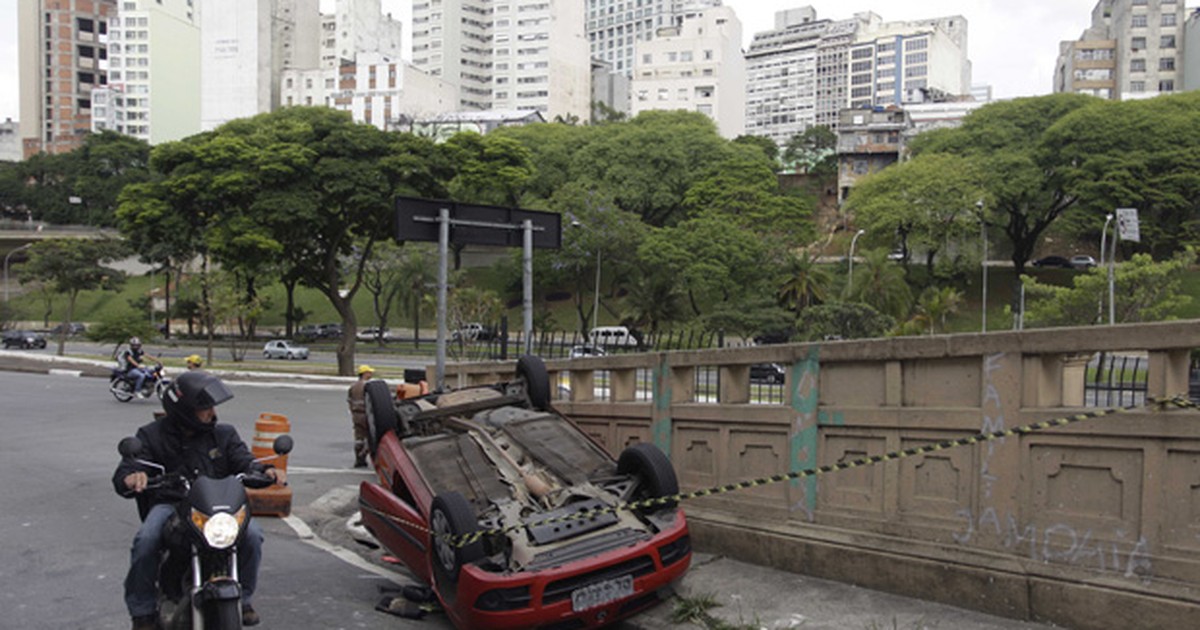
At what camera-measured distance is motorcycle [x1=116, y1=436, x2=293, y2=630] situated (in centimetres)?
462

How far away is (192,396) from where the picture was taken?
5.18 metres

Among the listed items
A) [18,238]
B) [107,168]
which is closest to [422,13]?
[107,168]

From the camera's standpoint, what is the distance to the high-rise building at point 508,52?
439ft

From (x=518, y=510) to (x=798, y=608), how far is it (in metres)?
2.03

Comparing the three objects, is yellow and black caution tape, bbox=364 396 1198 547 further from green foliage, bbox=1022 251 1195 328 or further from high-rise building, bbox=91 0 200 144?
high-rise building, bbox=91 0 200 144

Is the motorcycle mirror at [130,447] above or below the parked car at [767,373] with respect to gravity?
below

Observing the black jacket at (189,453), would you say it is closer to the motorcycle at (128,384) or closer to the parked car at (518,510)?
the parked car at (518,510)

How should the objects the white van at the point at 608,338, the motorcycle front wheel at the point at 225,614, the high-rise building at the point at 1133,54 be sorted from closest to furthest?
1. the motorcycle front wheel at the point at 225,614
2. the white van at the point at 608,338
3. the high-rise building at the point at 1133,54

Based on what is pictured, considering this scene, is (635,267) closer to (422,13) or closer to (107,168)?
(107,168)

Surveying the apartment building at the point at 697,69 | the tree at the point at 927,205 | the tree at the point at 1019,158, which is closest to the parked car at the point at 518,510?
the tree at the point at 927,205

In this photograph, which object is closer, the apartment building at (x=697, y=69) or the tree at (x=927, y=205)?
the tree at (x=927, y=205)

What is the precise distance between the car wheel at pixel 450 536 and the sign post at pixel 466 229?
18.6 feet

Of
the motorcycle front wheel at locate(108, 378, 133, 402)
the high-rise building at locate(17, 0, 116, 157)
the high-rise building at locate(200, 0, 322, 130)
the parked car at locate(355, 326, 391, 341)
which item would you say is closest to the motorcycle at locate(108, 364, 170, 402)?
the motorcycle front wheel at locate(108, 378, 133, 402)

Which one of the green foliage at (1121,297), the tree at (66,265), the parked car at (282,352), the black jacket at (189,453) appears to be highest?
the tree at (66,265)
